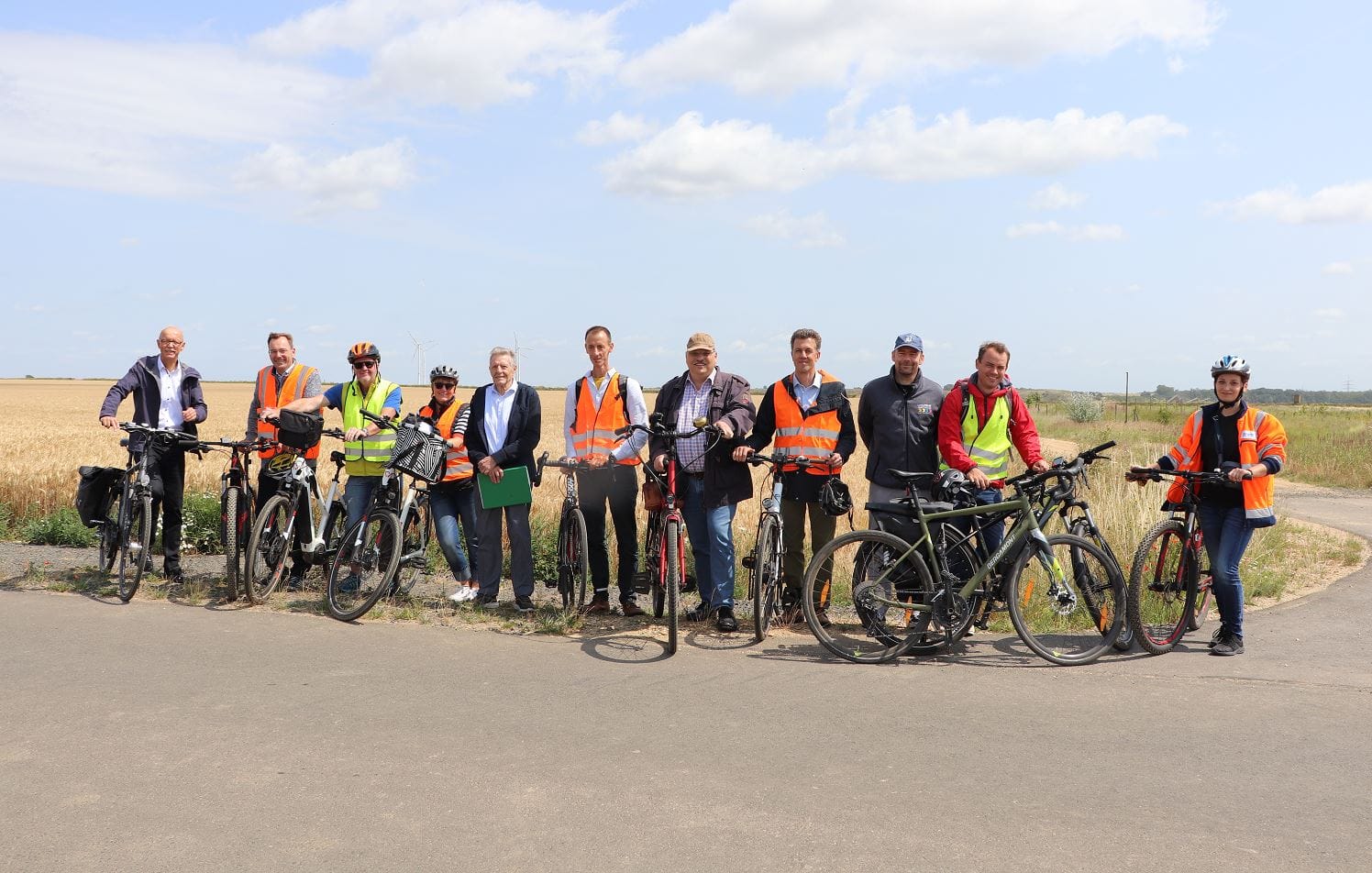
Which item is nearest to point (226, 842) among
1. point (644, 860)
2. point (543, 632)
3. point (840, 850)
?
point (644, 860)

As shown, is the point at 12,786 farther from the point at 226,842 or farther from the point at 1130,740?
the point at 1130,740

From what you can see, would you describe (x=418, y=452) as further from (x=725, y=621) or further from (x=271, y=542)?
(x=725, y=621)

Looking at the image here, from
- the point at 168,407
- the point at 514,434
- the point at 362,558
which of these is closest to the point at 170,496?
the point at 168,407

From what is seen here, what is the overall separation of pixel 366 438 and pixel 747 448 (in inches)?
128

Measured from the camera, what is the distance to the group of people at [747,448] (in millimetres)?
7406

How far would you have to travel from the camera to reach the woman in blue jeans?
861 cm

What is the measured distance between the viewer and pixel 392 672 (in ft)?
20.6

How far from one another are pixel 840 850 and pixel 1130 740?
2.04 metres

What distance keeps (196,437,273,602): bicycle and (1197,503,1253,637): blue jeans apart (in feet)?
23.3

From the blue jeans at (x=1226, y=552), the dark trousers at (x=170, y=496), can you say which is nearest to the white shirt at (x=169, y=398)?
the dark trousers at (x=170, y=496)

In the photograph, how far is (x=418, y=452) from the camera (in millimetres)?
8219

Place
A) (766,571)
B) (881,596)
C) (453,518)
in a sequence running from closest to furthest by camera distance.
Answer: (881,596) → (766,571) → (453,518)

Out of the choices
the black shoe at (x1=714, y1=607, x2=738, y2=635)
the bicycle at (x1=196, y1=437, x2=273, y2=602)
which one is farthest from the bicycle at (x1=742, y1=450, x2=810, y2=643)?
the bicycle at (x1=196, y1=437, x2=273, y2=602)

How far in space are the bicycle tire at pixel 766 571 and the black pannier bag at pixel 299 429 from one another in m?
3.87
